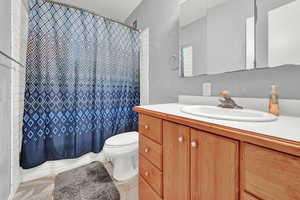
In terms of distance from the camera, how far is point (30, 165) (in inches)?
54.7

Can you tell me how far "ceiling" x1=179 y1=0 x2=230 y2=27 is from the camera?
1.15 metres

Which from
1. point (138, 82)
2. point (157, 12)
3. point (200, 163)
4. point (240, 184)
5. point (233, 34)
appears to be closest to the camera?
point (240, 184)

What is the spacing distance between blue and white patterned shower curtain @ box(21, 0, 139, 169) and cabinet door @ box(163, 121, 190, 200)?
1248 millimetres

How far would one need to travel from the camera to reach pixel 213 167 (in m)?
0.53

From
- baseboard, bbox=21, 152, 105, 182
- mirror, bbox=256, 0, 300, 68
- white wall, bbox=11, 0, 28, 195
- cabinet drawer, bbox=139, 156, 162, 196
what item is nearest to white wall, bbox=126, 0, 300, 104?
mirror, bbox=256, 0, 300, 68

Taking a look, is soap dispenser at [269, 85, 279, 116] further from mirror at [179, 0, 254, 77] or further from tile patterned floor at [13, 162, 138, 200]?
tile patterned floor at [13, 162, 138, 200]

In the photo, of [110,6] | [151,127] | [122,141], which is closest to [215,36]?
[151,127]

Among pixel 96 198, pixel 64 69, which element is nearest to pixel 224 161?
pixel 96 198

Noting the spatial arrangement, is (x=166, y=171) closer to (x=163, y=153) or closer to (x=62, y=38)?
(x=163, y=153)

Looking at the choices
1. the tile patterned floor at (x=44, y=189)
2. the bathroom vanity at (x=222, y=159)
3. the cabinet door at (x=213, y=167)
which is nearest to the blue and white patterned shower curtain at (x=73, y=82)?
the tile patterned floor at (x=44, y=189)

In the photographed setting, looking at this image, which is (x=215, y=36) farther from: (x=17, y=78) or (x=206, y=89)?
(x=17, y=78)

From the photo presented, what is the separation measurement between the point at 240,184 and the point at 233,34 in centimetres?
101

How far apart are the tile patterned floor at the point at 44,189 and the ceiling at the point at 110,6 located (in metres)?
2.52

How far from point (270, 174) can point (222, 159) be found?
14 centimetres
